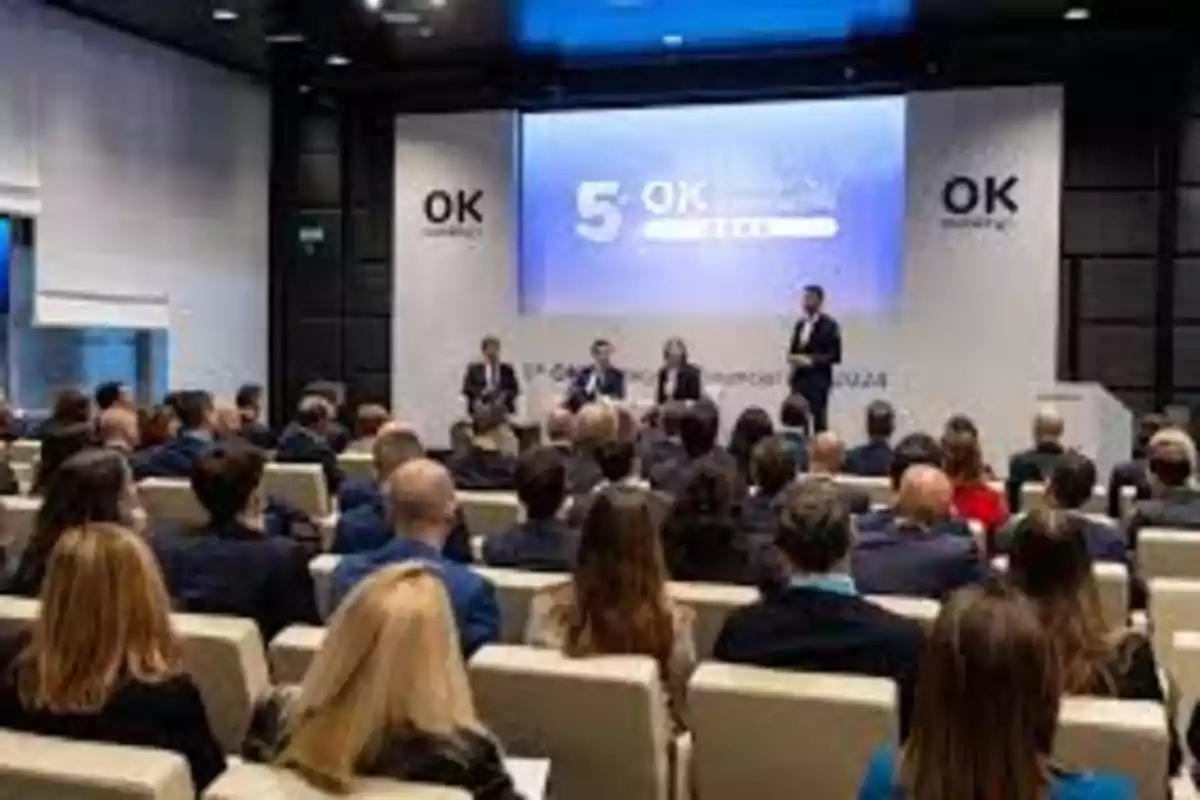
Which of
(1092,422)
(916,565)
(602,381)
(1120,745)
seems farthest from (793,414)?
(1120,745)

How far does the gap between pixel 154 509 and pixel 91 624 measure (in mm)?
3336

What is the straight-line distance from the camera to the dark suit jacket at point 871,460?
759 cm

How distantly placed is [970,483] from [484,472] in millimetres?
2093

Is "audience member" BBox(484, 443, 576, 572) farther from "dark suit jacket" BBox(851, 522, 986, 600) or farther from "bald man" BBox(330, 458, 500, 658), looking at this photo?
"dark suit jacket" BBox(851, 522, 986, 600)

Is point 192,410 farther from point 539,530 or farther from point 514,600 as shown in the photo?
point 514,600

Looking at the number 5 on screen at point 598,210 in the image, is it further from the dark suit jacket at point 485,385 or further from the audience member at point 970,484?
the audience member at point 970,484

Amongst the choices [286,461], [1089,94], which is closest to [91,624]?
[286,461]

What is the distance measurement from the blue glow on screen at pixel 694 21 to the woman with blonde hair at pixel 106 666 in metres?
8.86

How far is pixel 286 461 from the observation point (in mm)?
7461

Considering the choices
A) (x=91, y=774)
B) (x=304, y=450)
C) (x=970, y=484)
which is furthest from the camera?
(x=304, y=450)

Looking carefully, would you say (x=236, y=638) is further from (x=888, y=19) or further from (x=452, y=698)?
(x=888, y=19)

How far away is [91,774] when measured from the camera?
196 cm

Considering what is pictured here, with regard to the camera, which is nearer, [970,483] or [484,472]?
[970,483]

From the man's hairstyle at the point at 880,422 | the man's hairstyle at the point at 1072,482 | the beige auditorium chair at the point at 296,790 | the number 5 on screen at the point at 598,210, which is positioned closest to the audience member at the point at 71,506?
the beige auditorium chair at the point at 296,790
